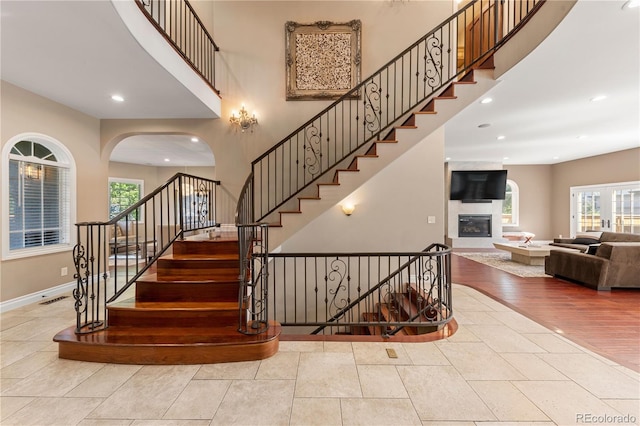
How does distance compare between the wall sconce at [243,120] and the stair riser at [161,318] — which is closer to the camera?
the stair riser at [161,318]

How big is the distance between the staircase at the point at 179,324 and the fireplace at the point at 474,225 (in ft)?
28.7

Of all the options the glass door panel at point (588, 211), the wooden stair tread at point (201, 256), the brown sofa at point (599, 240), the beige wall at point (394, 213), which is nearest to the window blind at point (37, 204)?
the wooden stair tread at point (201, 256)

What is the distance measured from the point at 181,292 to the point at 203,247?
0.78 metres

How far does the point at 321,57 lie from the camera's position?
5.50 metres

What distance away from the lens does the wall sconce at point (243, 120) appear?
5.35 meters

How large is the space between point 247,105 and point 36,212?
4.00 meters

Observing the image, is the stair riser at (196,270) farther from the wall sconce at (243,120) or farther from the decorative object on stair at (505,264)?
the decorative object on stair at (505,264)

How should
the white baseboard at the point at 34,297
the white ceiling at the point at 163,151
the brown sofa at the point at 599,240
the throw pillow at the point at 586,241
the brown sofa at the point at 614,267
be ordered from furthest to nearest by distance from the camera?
the throw pillow at the point at 586,241
the white ceiling at the point at 163,151
the brown sofa at the point at 599,240
the brown sofa at the point at 614,267
the white baseboard at the point at 34,297

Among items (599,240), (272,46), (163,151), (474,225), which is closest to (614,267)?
(599,240)

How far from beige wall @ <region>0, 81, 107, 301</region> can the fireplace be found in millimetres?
10494

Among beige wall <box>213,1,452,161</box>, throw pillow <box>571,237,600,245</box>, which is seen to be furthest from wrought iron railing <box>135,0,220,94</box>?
throw pillow <box>571,237,600,245</box>

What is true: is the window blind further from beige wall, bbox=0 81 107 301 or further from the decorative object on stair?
the decorative object on stair

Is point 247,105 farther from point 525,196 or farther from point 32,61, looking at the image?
point 525,196

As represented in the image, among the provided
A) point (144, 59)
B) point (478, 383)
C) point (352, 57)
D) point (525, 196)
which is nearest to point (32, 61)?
point (144, 59)
